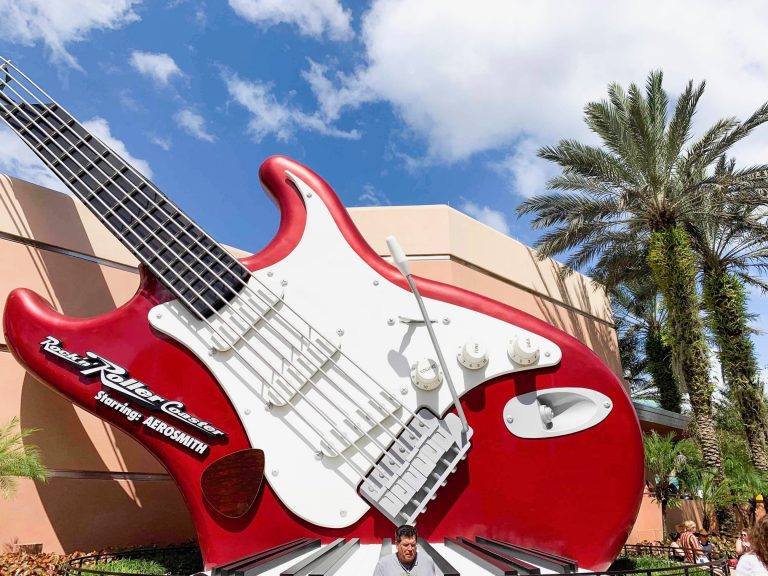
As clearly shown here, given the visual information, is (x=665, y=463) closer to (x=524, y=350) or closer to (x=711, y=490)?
(x=711, y=490)

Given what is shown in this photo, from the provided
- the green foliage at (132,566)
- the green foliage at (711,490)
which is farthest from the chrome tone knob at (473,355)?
the green foliage at (711,490)

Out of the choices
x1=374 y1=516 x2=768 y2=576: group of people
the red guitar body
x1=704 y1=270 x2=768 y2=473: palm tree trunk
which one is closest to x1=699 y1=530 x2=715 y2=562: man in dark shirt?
x1=704 y1=270 x2=768 y2=473: palm tree trunk

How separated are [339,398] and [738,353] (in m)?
11.1

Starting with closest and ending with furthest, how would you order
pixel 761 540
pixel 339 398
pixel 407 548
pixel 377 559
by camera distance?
pixel 761 540
pixel 407 548
pixel 377 559
pixel 339 398

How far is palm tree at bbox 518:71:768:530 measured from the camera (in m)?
12.3

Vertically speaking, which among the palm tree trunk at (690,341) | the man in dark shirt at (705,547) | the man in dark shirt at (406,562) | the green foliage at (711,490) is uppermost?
the palm tree trunk at (690,341)

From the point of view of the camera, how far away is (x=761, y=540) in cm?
318

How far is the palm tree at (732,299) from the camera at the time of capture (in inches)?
502

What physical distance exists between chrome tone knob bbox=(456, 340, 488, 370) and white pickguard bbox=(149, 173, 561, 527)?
3.5 inches

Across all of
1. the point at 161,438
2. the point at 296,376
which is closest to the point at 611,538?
the point at 296,376

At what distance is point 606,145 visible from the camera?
512 inches

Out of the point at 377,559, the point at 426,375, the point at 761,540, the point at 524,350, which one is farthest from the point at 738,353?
the point at 761,540

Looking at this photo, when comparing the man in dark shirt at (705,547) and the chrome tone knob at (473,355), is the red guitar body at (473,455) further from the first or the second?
the man in dark shirt at (705,547)

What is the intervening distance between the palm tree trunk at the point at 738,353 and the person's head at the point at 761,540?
11020 millimetres
